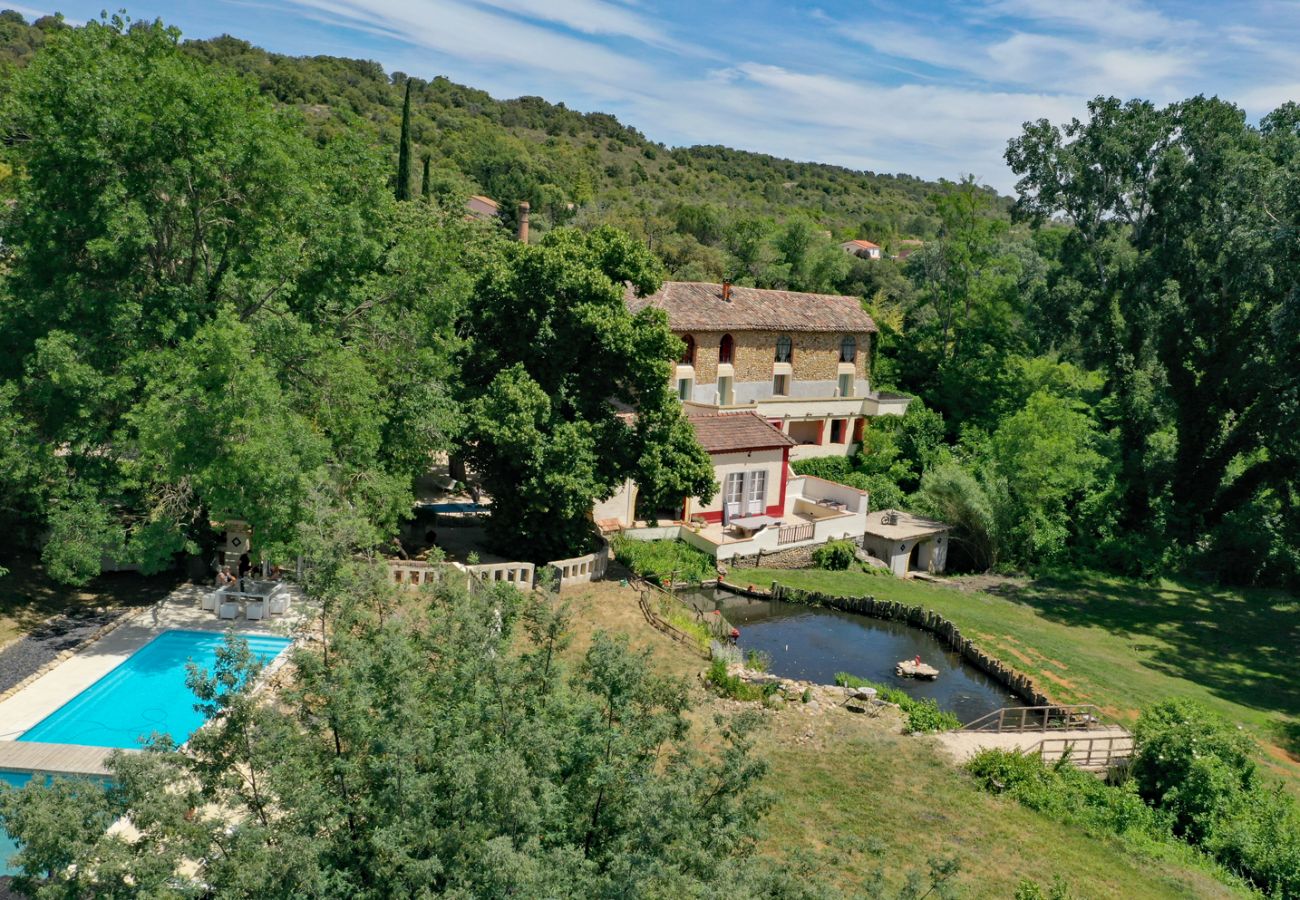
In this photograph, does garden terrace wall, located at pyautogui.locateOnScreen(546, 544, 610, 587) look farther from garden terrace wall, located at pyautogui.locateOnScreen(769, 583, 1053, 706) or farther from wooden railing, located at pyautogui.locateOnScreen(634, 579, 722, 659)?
garden terrace wall, located at pyautogui.locateOnScreen(769, 583, 1053, 706)

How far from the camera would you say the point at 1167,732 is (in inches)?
821

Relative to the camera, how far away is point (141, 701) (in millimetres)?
19344

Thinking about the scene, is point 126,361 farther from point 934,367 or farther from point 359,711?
point 934,367

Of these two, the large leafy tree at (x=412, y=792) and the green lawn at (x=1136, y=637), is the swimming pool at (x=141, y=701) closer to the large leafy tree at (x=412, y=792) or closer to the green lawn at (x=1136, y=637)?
the large leafy tree at (x=412, y=792)

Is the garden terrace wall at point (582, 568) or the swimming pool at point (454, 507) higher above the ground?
the swimming pool at point (454, 507)

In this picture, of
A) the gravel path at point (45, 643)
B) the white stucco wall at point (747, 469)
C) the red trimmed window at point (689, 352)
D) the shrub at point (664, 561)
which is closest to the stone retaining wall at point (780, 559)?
the shrub at point (664, 561)

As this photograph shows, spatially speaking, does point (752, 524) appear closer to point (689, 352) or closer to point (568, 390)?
point (689, 352)

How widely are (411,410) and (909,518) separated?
23853 millimetres

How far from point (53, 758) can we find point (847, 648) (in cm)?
2097

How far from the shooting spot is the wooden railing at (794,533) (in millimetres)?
36938

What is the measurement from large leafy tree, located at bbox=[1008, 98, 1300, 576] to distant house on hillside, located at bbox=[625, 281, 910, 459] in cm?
1085

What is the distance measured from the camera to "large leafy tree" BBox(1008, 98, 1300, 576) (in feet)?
122

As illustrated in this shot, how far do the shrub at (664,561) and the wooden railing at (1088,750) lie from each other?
14.0 metres

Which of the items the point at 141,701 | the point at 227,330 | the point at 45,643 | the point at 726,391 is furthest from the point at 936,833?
the point at 726,391
